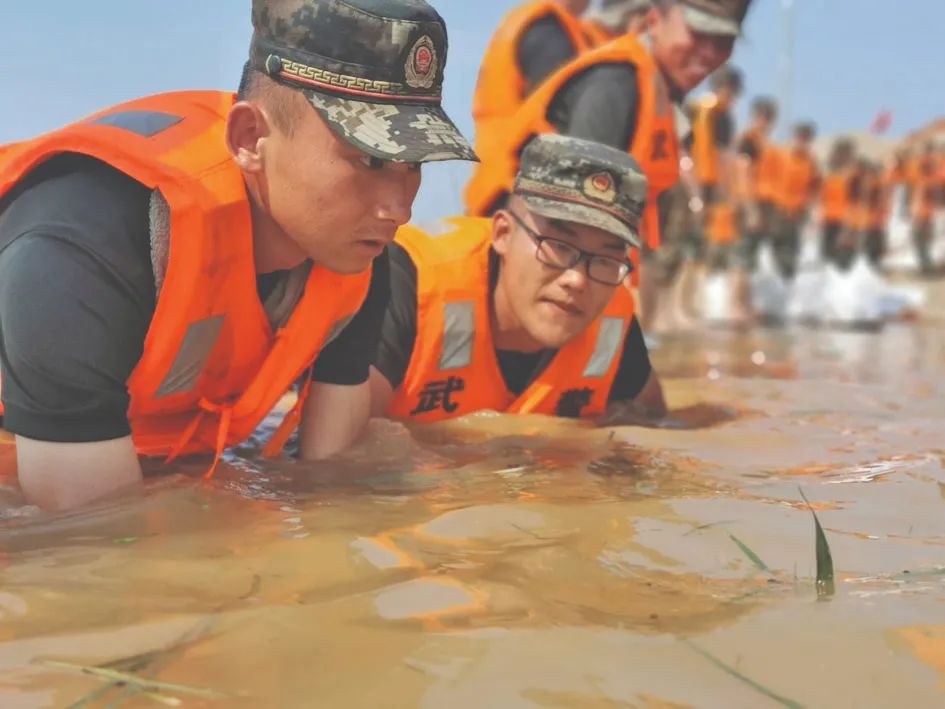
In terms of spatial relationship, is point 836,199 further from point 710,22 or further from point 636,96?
point 636,96

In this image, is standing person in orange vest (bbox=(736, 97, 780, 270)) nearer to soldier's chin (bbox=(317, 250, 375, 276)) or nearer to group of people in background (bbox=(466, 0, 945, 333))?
group of people in background (bbox=(466, 0, 945, 333))

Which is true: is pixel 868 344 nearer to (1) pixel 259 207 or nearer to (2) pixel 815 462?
(2) pixel 815 462

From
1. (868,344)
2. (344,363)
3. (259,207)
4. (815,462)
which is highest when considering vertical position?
(259,207)

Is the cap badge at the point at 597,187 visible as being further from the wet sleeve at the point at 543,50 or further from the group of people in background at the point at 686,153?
the wet sleeve at the point at 543,50

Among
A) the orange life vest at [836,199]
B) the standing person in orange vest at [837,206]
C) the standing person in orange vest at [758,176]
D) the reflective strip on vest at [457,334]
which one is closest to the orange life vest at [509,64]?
the reflective strip on vest at [457,334]

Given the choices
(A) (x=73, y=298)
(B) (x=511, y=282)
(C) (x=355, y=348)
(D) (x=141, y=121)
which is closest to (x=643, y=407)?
(B) (x=511, y=282)

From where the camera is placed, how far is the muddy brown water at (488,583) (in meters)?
1.24

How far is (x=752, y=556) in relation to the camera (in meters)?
1.77

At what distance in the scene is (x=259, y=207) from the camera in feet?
7.23

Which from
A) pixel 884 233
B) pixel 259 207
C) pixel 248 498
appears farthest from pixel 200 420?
pixel 884 233

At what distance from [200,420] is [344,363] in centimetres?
36

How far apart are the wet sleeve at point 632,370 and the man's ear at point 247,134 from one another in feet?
6.64

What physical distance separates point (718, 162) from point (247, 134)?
8.94m

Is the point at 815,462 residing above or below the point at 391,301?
below
